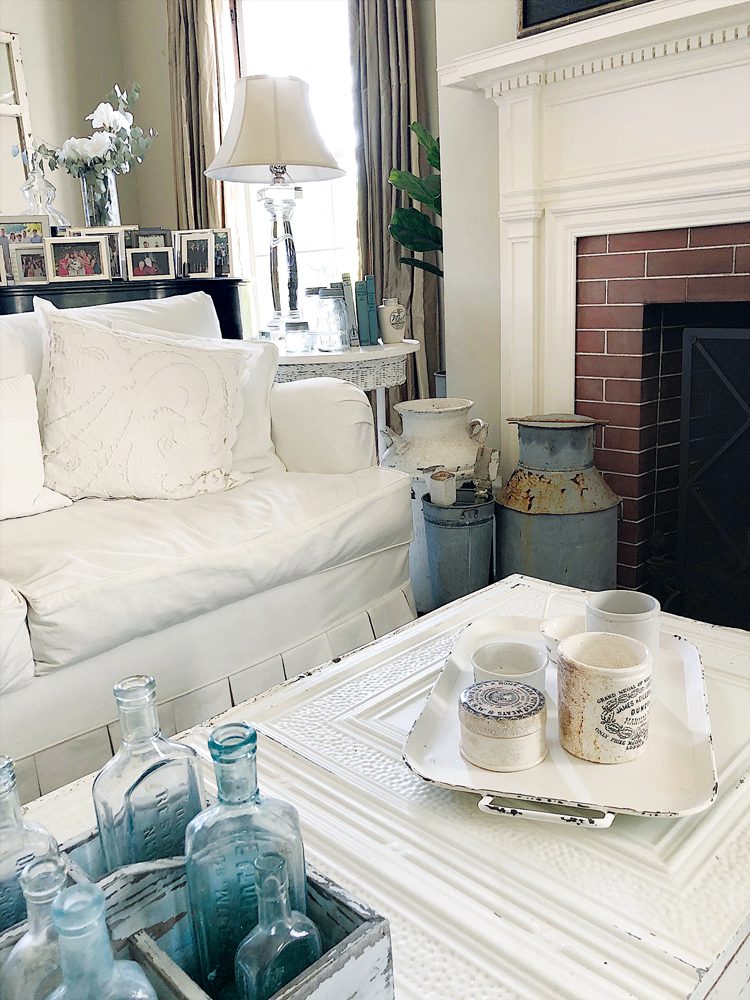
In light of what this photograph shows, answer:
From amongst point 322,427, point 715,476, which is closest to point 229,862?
point 322,427

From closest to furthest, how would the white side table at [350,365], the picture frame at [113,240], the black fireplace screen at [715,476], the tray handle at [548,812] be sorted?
1. the tray handle at [548,812]
2. the black fireplace screen at [715,476]
3. the white side table at [350,365]
4. the picture frame at [113,240]

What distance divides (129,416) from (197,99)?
326cm

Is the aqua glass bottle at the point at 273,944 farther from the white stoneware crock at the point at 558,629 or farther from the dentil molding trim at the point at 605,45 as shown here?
the dentil molding trim at the point at 605,45

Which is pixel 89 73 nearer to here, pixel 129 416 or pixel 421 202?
pixel 421 202

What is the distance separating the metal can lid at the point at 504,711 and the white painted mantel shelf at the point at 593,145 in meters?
1.57

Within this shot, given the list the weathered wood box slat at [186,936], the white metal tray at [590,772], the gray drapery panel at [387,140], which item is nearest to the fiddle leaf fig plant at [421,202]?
the gray drapery panel at [387,140]

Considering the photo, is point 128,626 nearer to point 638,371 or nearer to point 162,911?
point 162,911

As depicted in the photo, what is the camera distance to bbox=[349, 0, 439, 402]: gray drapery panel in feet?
11.2

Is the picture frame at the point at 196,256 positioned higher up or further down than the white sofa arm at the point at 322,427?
higher up

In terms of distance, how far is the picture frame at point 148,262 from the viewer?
2.78 metres

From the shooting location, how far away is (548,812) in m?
0.80

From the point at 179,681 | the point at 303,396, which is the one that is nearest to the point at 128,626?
the point at 179,681

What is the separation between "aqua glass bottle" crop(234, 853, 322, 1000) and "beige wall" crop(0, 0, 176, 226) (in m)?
4.71

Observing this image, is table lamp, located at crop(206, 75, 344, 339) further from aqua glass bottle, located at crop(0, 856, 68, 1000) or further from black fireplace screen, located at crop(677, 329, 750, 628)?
aqua glass bottle, located at crop(0, 856, 68, 1000)
